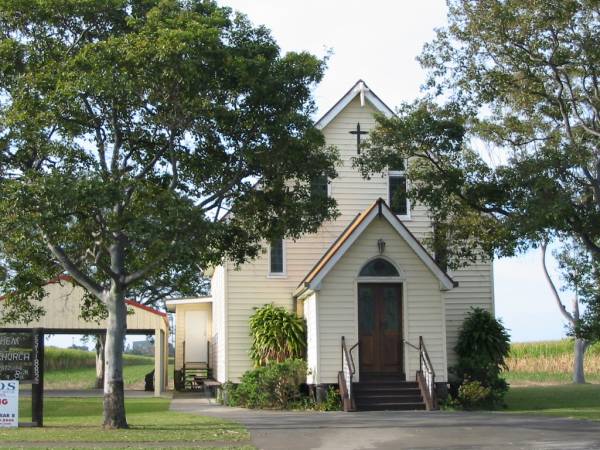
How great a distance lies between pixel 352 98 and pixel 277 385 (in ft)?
32.3

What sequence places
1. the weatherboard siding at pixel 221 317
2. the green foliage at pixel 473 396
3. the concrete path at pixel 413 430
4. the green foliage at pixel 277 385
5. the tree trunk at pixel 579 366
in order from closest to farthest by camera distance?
the concrete path at pixel 413 430
the green foliage at pixel 277 385
the green foliage at pixel 473 396
the weatherboard siding at pixel 221 317
the tree trunk at pixel 579 366

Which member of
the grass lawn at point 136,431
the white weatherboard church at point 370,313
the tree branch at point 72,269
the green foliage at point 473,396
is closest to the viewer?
the grass lawn at point 136,431

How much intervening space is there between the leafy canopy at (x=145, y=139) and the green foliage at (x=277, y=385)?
5.04 metres

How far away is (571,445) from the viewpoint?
15.3 meters

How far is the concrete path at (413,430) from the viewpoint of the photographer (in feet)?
51.2

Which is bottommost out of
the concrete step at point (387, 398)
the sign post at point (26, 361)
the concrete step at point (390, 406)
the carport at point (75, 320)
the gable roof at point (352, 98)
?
the concrete step at point (390, 406)

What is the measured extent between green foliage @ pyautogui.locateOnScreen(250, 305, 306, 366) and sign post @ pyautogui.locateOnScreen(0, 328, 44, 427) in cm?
844

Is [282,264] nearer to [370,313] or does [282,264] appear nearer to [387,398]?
[370,313]

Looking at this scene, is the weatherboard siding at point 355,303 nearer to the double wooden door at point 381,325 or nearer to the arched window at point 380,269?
the arched window at point 380,269

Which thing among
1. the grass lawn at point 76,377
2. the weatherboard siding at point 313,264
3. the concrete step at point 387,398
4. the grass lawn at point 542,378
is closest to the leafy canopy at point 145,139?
the concrete step at point 387,398

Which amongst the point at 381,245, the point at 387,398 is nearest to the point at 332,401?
the point at 387,398

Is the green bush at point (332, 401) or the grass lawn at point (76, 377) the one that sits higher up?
the green bush at point (332, 401)

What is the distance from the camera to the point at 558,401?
89.6 feet

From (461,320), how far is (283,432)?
11.9 m
